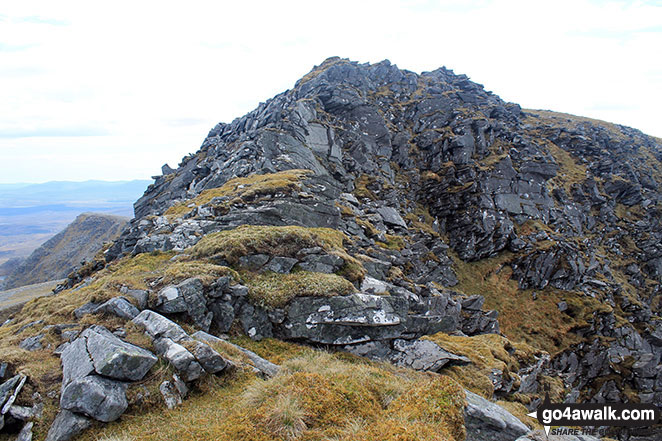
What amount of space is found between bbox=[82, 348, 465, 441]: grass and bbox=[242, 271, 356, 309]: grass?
3670mm

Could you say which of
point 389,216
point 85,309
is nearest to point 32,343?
point 85,309

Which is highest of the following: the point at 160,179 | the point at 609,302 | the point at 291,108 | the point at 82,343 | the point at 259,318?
the point at 291,108

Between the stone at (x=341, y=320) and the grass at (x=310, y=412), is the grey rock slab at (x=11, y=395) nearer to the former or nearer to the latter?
the grass at (x=310, y=412)

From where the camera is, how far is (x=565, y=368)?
92.4 feet

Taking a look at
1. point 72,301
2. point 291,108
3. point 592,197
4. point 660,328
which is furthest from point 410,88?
point 72,301

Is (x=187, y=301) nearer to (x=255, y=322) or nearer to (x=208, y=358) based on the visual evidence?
(x=255, y=322)

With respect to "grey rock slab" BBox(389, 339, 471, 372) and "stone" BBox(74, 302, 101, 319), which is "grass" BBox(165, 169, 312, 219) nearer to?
Answer: "stone" BBox(74, 302, 101, 319)

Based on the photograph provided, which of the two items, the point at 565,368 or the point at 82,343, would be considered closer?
the point at 82,343

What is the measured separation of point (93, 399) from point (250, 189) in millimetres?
17496

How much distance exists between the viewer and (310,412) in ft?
20.7

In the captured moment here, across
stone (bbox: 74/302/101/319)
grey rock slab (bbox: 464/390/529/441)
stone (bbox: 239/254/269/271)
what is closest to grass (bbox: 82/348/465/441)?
grey rock slab (bbox: 464/390/529/441)

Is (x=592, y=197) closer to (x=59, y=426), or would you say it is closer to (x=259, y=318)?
(x=259, y=318)

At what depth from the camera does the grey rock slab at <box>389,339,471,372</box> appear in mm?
11906

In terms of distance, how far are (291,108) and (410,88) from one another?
33.5 m
